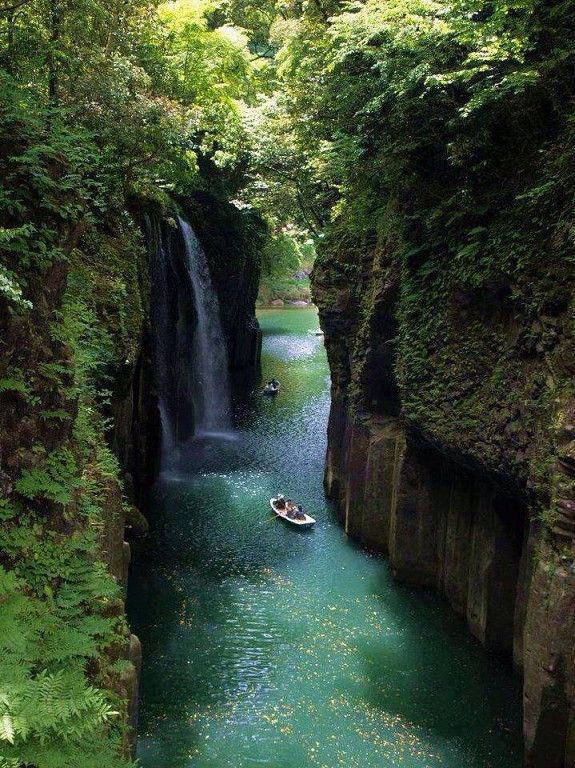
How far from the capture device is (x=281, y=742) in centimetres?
945

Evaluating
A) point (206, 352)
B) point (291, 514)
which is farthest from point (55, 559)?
point (206, 352)

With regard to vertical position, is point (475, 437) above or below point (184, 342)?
below

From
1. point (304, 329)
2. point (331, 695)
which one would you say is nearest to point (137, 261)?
point (331, 695)

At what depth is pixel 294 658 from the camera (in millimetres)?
11500

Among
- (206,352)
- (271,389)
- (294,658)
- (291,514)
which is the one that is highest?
(206,352)

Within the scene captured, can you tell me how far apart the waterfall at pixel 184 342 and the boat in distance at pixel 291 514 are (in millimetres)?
5801

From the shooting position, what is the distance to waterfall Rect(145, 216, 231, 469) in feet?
70.2

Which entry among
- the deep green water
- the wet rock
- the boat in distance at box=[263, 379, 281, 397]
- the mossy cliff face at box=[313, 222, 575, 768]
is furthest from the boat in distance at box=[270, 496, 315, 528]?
the boat in distance at box=[263, 379, 281, 397]

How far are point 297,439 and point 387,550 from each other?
9893mm

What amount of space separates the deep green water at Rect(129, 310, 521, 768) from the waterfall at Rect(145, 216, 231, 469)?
17.8ft

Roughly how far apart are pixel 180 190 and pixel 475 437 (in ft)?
40.4

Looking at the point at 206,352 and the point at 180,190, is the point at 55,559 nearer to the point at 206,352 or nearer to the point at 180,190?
the point at 180,190

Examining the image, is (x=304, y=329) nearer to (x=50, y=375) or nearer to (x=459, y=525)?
(x=459, y=525)

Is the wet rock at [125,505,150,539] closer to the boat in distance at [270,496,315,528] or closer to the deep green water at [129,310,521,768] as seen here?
the deep green water at [129,310,521,768]
